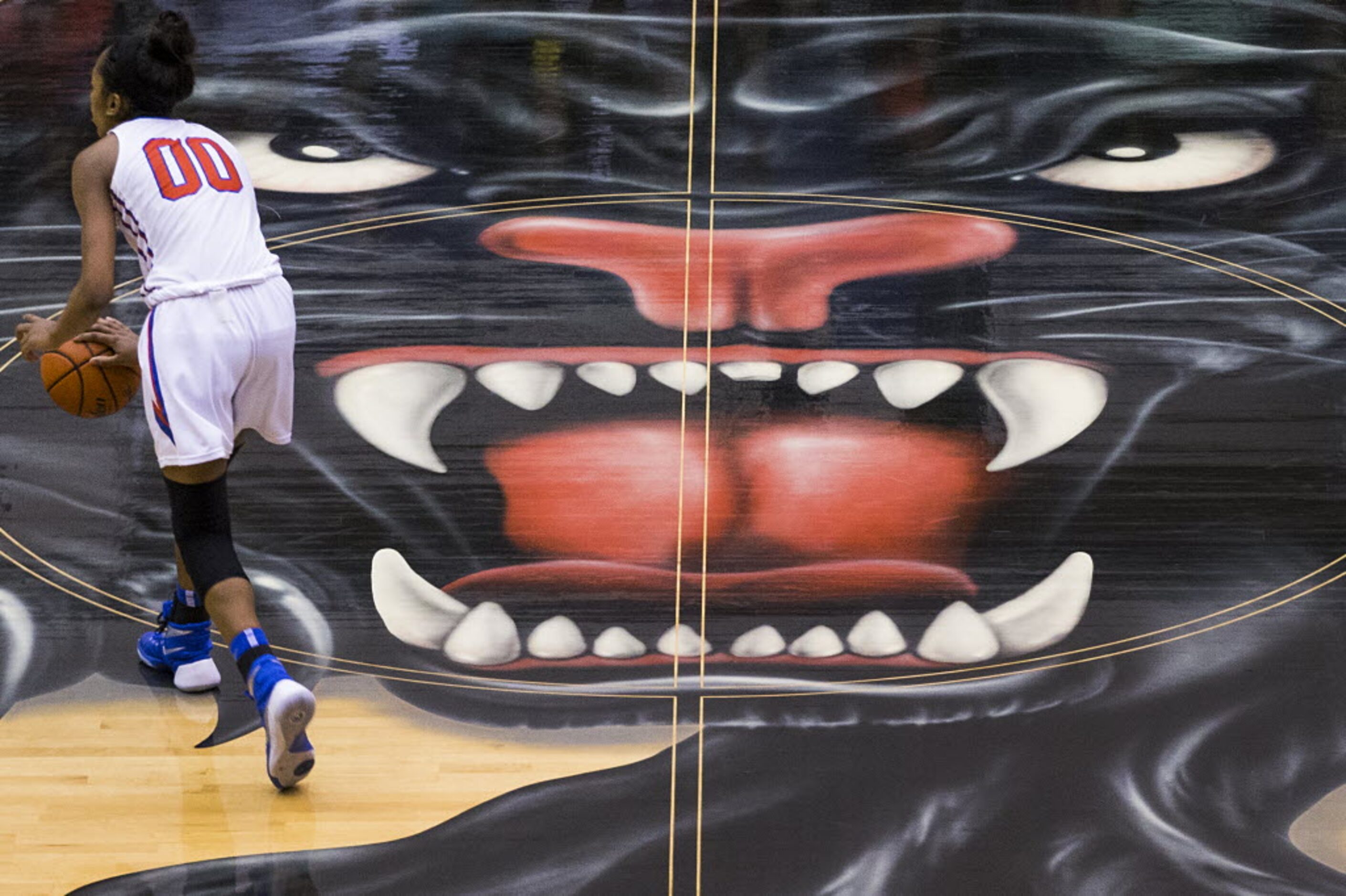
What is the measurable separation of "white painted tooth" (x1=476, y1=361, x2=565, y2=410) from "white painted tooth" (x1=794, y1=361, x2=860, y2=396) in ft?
2.39

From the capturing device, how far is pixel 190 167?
3.47 meters

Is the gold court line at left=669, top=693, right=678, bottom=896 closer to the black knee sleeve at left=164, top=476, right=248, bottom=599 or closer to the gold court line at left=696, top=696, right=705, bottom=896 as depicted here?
the gold court line at left=696, top=696, right=705, bottom=896

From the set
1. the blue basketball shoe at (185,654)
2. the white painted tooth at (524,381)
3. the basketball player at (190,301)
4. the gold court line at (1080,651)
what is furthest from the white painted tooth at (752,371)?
the blue basketball shoe at (185,654)

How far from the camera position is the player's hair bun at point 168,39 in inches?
135

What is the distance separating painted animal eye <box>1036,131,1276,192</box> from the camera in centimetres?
573

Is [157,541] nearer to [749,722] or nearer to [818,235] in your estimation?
[749,722]

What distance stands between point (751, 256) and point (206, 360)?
7.73 feet

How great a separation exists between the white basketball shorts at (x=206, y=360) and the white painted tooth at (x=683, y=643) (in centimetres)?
114

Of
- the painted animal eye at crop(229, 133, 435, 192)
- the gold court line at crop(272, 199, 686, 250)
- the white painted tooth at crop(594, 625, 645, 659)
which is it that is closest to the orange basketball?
the white painted tooth at crop(594, 625, 645, 659)

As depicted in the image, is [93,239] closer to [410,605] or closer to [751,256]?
[410,605]

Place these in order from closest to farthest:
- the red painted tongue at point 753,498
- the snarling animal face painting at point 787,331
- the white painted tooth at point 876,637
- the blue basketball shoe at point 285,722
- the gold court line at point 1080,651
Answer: the blue basketball shoe at point 285,722 < the gold court line at point 1080,651 < the white painted tooth at point 876,637 < the snarling animal face painting at point 787,331 < the red painted tongue at point 753,498

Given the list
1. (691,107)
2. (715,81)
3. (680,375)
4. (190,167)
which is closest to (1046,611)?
(680,375)

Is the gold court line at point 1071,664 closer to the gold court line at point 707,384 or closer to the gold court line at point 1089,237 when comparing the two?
the gold court line at point 707,384

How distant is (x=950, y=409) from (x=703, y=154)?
1699 mm
